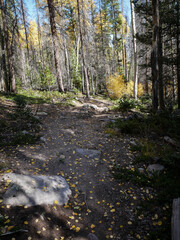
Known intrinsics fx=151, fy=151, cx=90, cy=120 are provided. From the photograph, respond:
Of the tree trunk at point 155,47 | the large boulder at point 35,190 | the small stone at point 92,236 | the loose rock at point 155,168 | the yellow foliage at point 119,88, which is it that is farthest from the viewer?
the yellow foliage at point 119,88

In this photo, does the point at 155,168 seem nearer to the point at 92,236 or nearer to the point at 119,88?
the point at 92,236

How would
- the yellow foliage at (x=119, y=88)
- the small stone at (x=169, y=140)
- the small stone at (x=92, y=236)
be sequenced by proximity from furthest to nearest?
1. the yellow foliage at (x=119, y=88)
2. the small stone at (x=169, y=140)
3. the small stone at (x=92, y=236)

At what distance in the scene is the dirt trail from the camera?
2.74 meters

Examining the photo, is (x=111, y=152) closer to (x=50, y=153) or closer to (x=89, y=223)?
(x=50, y=153)

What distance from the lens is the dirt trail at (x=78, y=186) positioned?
274 cm

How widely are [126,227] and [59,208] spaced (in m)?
1.38

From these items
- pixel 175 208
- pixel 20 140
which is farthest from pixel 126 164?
pixel 20 140

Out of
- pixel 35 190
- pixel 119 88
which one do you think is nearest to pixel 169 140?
pixel 35 190

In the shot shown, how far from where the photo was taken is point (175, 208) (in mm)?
2840

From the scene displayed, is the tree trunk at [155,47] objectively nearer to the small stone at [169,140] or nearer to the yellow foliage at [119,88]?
the small stone at [169,140]

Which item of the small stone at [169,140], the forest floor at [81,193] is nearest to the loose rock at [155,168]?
the forest floor at [81,193]

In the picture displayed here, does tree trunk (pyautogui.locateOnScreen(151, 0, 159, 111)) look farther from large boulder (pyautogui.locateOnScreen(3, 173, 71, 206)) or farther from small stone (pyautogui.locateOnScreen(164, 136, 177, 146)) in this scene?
large boulder (pyautogui.locateOnScreen(3, 173, 71, 206))

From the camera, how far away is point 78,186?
12.9 ft

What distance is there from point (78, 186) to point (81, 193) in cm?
24
